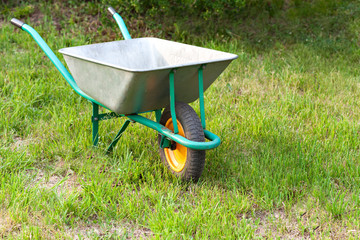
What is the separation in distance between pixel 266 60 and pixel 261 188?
2.54m

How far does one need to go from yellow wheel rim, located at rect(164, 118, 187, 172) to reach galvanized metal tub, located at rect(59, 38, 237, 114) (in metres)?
0.19

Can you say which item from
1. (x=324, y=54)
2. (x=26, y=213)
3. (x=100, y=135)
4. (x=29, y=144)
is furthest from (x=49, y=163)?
(x=324, y=54)

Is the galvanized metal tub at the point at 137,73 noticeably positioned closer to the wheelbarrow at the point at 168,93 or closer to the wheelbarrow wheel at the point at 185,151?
the wheelbarrow at the point at 168,93

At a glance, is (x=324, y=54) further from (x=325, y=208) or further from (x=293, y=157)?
(x=325, y=208)

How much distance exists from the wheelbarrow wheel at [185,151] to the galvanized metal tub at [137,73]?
0.48 feet

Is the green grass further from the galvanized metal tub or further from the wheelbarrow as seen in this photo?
the galvanized metal tub

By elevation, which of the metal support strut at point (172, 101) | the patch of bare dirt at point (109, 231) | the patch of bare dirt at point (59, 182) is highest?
the metal support strut at point (172, 101)

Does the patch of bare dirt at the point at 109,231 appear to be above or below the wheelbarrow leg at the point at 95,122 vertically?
below

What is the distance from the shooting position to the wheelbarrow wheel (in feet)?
8.11

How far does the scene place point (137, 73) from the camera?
2.25 meters

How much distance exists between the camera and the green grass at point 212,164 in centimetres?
236

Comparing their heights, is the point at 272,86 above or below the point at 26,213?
above

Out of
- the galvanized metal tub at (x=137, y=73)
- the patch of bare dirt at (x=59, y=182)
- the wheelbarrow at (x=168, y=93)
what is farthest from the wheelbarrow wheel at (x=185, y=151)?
the patch of bare dirt at (x=59, y=182)

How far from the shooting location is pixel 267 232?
2.33m
